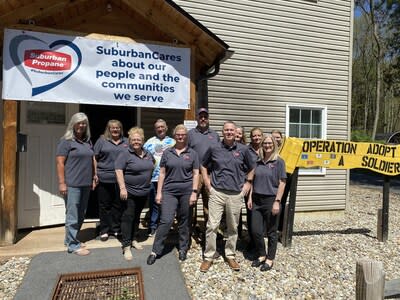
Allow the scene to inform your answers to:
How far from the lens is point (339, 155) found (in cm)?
577

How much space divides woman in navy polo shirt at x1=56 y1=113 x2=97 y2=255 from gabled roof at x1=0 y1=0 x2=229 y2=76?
1505 mm

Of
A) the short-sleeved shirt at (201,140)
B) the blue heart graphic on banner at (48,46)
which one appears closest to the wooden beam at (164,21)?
the blue heart graphic on banner at (48,46)

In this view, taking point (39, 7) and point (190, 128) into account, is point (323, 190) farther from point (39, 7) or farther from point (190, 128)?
point (39, 7)

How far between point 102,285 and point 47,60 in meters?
2.92

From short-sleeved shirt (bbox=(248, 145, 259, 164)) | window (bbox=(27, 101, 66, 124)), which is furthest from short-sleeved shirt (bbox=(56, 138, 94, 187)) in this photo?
short-sleeved shirt (bbox=(248, 145, 259, 164))

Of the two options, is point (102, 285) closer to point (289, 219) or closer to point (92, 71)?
point (92, 71)

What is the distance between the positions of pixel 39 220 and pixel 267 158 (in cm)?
360

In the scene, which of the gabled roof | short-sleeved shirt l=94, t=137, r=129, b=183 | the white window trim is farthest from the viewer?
the white window trim

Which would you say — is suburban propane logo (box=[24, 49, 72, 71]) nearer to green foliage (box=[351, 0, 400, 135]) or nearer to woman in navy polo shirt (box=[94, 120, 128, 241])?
woman in navy polo shirt (box=[94, 120, 128, 241])

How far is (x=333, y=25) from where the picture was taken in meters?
8.16

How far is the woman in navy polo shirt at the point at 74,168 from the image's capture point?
13.9 ft

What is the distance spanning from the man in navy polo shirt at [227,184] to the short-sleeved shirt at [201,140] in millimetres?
454

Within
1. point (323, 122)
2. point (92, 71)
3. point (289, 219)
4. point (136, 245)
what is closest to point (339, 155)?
point (289, 219)

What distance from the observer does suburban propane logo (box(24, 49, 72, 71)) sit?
15.0ft
